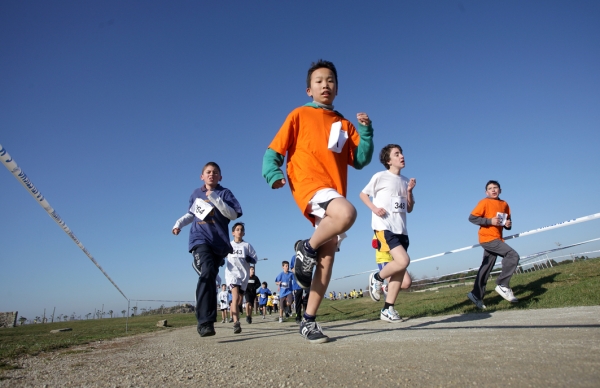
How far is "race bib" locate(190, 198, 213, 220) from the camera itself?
14.9 ft

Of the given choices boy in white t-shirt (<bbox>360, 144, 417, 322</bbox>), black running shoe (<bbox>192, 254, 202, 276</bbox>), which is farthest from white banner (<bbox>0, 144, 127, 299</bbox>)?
boy in white t-shirt (<bbox>360, 144, 417, 322</bbox>)

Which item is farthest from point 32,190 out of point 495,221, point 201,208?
point 495,221

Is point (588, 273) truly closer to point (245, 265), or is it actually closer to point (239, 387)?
point (245, 265)

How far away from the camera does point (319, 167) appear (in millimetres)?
3039

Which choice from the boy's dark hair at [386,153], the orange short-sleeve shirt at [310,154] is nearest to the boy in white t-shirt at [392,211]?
the boy's dark hair at [386,153]

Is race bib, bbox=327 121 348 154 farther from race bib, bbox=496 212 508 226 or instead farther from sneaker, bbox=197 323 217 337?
race bib, bbox=496 212 508 226

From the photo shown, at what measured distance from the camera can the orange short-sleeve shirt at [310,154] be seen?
2967 mm

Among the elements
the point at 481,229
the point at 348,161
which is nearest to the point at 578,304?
the point at 481,229

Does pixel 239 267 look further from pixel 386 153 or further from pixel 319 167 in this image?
pixel 319 167

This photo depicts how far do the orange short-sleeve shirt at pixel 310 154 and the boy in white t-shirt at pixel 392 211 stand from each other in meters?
1.79

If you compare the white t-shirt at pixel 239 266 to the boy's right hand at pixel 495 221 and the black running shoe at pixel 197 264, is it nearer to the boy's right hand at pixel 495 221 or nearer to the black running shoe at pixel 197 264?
the black running shoe at pixel 197 264

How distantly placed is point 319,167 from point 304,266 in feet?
2.71

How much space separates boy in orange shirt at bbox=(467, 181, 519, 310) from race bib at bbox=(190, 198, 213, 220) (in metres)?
4.39

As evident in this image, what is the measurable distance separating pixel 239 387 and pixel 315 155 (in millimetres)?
1967
